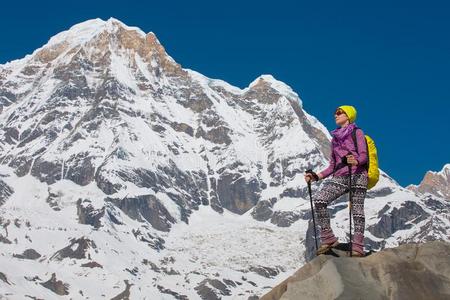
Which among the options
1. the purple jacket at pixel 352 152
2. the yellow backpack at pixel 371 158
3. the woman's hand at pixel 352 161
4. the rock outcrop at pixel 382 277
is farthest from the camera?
the yellow backpack at pixel 371 158

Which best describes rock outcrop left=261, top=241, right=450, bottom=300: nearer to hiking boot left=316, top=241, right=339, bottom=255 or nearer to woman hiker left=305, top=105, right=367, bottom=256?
hiking boot left=316, top=241, right=339, bottom=255

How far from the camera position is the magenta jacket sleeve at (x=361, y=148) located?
21656mm

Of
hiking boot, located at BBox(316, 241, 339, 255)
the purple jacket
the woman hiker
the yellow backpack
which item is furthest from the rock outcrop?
the purple jacket

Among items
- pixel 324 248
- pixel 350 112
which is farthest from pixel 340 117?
pixel 324 248

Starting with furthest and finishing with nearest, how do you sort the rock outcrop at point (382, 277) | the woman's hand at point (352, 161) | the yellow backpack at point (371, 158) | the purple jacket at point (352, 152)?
the yellow backpack at point (371, 158), the purple jacket at point (352, 152), the woman's hand at point (352, 161), the rock outcrop at point (382, 277)

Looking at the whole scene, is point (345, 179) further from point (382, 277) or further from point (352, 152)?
point (382, 277)

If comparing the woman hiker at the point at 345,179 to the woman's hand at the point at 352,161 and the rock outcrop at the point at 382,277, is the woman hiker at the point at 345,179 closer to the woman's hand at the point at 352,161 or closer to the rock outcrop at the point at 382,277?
the woman's hand at the point at 352,161

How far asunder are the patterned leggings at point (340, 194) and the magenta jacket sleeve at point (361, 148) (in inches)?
18.3

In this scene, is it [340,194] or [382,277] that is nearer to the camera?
[382,277]

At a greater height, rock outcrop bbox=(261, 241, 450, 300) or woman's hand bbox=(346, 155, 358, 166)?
woman's hand bbox=(346, 155, 358, 166)

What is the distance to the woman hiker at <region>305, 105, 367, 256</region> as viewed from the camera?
21781 millimetres

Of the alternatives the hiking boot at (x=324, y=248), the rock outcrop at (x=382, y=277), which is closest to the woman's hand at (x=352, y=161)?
the hiking boot at (x=324, y=248)

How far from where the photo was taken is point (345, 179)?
22.1 m

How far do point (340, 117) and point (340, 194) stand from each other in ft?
5.85
